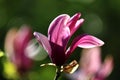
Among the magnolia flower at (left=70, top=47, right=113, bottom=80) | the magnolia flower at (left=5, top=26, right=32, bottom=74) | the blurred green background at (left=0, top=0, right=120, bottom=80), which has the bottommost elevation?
the blurred green background at (left=0, top=0, right=120, bottom=80)

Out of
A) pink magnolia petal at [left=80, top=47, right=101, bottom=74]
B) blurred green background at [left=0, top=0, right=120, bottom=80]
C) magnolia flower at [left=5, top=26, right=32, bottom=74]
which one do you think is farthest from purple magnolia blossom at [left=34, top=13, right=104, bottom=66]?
blurred green background at [left=0, top=0, right=120, bottom=80]

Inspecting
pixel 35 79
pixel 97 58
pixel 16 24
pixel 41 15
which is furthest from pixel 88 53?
pixel 41 15

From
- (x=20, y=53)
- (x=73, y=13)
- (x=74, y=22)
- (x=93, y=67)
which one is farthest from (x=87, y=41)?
(x=73, y=13)

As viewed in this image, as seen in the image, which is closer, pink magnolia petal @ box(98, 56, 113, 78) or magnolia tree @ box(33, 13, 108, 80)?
magnolia tree @ box(33, 13, 108, 80)

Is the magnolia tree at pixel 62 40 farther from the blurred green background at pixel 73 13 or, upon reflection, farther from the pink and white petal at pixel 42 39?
the blurred green background at pixel 73 13

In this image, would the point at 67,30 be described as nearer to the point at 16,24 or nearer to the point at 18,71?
the point at 18,71

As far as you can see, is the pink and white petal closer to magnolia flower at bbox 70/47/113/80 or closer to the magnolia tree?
the magnolia tree

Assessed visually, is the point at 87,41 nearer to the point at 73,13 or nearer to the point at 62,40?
the point at 62,40

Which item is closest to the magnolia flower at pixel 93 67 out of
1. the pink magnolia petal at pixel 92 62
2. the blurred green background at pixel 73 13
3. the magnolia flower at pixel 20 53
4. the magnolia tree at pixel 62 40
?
the pink magnolia petal at pixel 92 62
